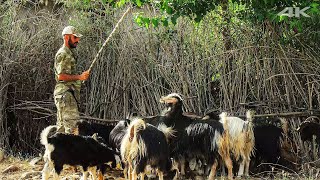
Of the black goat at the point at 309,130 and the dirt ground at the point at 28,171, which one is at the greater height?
the black goat at the point at 309,130

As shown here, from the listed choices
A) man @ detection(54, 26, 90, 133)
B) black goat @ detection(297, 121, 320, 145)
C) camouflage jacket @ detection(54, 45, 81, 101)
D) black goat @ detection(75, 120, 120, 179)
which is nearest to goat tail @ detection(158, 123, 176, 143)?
black goat @ detection(75, 120, 120, 179)

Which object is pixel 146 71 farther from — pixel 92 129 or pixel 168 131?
pixel 168 131

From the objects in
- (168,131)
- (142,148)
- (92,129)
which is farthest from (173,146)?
(92,129)

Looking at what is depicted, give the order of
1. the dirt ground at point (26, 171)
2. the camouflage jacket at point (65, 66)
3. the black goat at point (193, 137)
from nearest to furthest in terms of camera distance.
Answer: the black goat at point (193, 137) → the dirt ground at point (26, 171) → the camouflage jacket at point (65, 66)

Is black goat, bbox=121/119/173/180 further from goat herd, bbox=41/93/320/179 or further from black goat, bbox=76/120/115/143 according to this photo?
black goat, bbox=76/120/115/143

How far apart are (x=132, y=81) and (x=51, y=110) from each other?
1.70m

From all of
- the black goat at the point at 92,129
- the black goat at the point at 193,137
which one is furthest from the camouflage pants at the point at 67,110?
the black goat at the point at 193,137

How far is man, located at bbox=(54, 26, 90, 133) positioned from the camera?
8.18 metres

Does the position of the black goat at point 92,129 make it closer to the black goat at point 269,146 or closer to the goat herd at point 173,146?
the goat herd at point 173,146

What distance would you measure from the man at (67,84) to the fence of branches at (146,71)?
41 cm

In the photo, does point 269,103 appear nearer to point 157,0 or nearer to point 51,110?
point 157,0

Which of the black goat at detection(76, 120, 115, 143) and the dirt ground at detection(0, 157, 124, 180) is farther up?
the black goat at detection(76, 120, 115, 143)

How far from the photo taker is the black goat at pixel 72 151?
22.4 feet

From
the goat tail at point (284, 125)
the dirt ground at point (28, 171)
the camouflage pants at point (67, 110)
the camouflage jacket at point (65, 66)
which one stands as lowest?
the dirt ground at point (28, 171)
